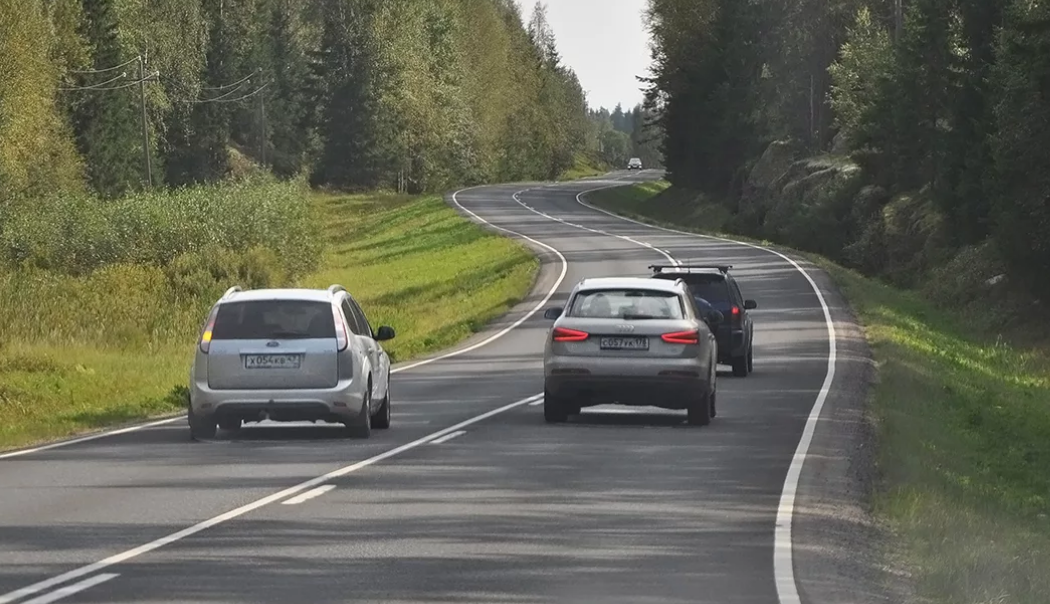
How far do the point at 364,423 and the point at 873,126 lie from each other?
49235mm

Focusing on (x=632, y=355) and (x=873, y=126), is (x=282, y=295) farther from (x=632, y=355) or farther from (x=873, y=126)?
(x=873, y=126)

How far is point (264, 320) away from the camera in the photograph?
19375 millimetres

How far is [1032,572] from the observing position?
11992 mm

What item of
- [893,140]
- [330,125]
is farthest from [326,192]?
[893,140]

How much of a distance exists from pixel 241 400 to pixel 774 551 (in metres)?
8.41

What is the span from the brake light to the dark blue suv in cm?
769

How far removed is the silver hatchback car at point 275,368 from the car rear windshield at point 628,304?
3.10m

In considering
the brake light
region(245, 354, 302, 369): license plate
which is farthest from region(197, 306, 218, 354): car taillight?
the brake light

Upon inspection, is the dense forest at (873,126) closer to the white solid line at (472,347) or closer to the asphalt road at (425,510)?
the white solid line at (472,347)

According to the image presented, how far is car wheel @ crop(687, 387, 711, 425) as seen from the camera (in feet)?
68.0

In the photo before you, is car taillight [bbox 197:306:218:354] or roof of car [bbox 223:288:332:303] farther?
roof of car [bbox 223:288:332:303]

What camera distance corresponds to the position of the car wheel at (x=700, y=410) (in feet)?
68.0

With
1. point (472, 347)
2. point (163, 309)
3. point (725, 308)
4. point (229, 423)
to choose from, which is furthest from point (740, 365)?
point (163, 309)

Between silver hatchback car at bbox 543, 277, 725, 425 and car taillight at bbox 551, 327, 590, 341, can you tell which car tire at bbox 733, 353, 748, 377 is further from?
car taillight at bbox 551, 327, 590, 341
